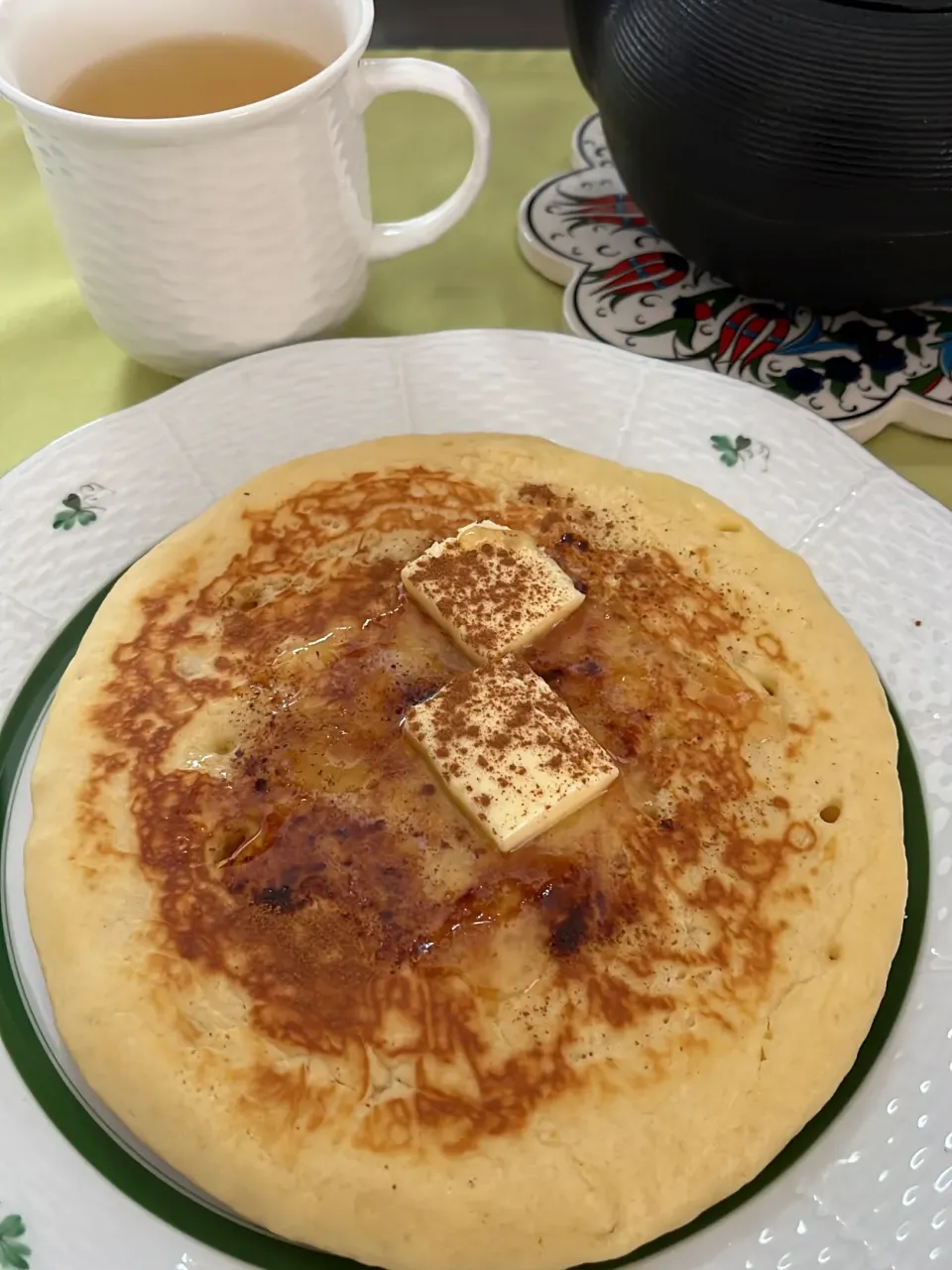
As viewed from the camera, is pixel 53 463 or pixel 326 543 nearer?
pixel 326 543

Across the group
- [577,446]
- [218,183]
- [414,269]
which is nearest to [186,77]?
[218,183]

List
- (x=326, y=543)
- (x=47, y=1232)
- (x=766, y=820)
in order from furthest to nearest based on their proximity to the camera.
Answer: (x=326, y=543) → (x=766, y=820) → (x=47, y=1232)

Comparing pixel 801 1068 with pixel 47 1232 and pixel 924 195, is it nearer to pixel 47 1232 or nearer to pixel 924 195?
pixel 47 1232

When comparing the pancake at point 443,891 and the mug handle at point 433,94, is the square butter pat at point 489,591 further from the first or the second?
the mug handle at point 433,94

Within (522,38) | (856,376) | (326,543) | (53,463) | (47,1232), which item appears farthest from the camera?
(522,38)

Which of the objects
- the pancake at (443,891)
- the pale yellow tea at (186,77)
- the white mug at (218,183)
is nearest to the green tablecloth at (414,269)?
the white mug at (218,183)

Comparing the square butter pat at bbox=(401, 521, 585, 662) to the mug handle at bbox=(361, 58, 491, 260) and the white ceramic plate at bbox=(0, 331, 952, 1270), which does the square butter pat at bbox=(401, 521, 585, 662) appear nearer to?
the white ceramic plate at bbox=(0, 331, 952, 1270)

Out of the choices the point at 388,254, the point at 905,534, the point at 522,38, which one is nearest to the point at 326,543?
the point at 388,254
